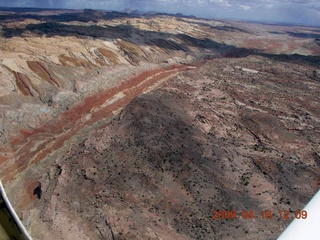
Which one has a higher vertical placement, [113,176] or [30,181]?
[113,176]

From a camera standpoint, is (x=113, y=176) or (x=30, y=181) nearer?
(x=113, y=176)

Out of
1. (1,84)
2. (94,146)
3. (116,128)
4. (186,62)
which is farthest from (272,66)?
(1,84)

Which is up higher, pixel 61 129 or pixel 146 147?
pixel 146 147

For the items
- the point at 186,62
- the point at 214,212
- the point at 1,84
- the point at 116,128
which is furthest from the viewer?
the point at 186,62

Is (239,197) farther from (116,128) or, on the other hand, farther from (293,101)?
(293,101)
